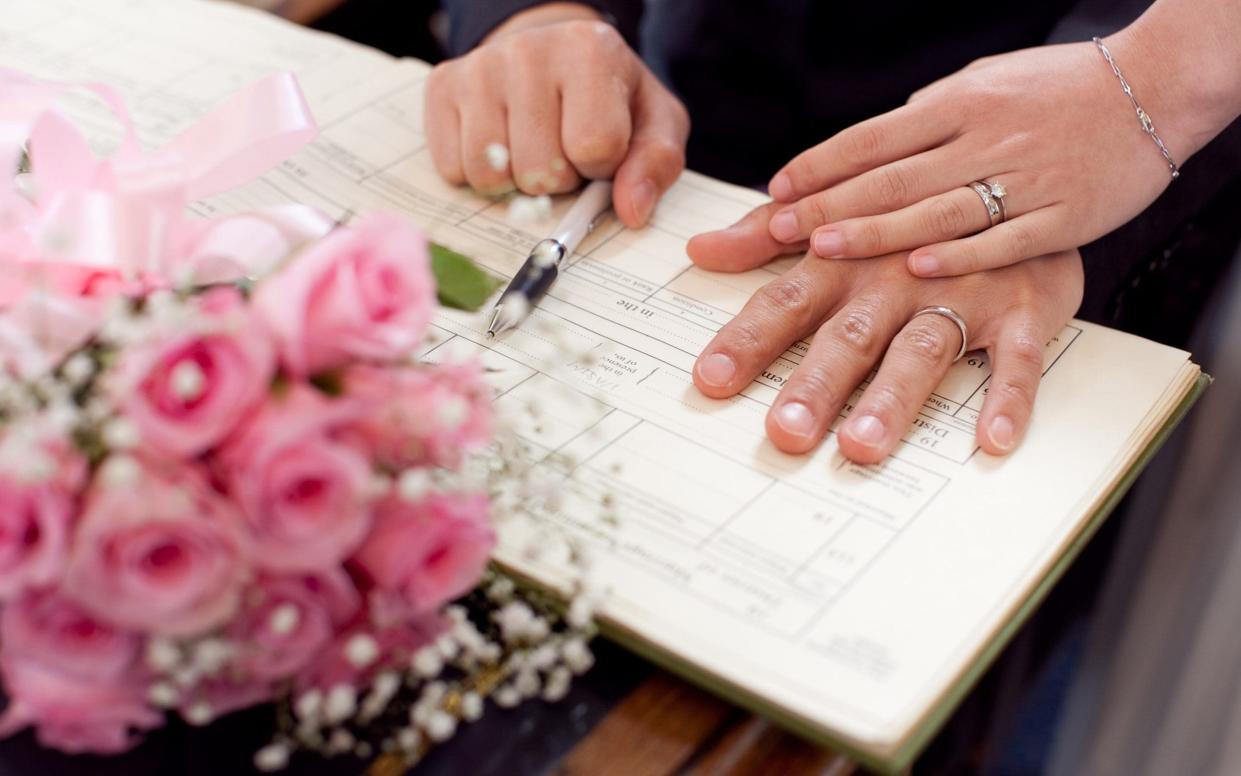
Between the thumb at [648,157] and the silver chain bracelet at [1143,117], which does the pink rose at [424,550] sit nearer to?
the thumb at [648,157]

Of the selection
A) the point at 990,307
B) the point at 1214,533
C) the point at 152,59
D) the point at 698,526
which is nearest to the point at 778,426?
the point at 698,526

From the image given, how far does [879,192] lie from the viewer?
0.76 meters

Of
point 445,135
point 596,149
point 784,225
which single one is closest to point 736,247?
point 784,225

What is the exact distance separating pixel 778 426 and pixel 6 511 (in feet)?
1.24

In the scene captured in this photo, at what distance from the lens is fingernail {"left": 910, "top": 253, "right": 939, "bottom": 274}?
2.38ft

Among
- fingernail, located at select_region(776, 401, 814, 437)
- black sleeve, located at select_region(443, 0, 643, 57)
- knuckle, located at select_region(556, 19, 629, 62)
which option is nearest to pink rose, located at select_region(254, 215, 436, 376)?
fingernail, located at select_region(776, 401, 814, 437)

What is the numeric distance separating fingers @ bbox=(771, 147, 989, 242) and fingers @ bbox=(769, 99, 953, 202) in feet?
0.04

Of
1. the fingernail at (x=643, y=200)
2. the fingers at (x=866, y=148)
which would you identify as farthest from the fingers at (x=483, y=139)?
the fingers at (x=866, y=148)

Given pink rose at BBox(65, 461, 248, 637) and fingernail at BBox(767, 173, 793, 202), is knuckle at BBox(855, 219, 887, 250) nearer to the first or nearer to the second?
fingernail at BBox(767, 173, 793, 202)

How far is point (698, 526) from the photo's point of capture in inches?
22.4

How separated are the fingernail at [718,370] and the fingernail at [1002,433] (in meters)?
0.15

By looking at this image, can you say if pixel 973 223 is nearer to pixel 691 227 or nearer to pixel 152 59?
pixel 691 227

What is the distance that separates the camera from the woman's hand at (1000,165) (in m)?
0.74

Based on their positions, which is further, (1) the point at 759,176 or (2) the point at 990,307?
(1) the point at 759,176
